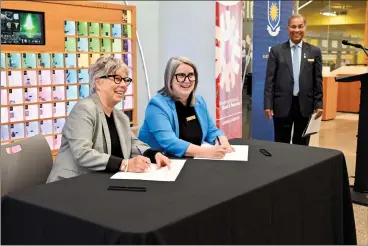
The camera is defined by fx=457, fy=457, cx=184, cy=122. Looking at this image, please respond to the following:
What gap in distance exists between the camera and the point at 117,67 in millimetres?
2195

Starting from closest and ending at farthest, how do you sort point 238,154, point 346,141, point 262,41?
point 238,154 → point 262,41 → point 346,141

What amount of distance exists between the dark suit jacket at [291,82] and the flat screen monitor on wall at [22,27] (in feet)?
6.49

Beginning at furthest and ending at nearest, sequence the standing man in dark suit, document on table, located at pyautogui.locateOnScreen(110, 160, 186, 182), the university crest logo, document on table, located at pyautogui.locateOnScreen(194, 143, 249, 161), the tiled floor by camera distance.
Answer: the university crest logo < the standing man in dark suit < the tiled floor < document on table, located at pyautogui.locateOnScreen(194, 143, 249, 161) < document on table, located at pyautogui.locateOnScreen(110, 160, 186, 182)

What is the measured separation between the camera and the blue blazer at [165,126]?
2.36 meters

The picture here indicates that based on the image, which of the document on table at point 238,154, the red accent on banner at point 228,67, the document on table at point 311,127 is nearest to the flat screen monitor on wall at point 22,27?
the red accent on banner at point 228,67

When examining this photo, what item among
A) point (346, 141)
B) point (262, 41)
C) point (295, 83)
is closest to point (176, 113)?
point (295, 83)

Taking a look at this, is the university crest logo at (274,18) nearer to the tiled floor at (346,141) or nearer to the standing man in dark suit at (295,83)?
the standing man in dark suit at (295,83)

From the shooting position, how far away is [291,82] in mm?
3943

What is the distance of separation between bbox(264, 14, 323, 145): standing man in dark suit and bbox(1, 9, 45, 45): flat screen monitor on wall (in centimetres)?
197

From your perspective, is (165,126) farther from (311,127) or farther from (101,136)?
(311,127)

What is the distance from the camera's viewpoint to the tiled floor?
10.4 feet

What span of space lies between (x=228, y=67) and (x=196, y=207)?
3.51 meters

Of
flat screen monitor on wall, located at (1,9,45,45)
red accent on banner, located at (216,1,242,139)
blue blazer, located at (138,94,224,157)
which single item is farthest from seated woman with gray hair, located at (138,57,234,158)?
red accent on banner, located at (216,1,242,139)

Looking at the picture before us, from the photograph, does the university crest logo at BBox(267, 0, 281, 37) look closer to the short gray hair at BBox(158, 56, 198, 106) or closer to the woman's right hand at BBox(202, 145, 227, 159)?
the short gray hair at BBox(158, 56, 198, 106)
